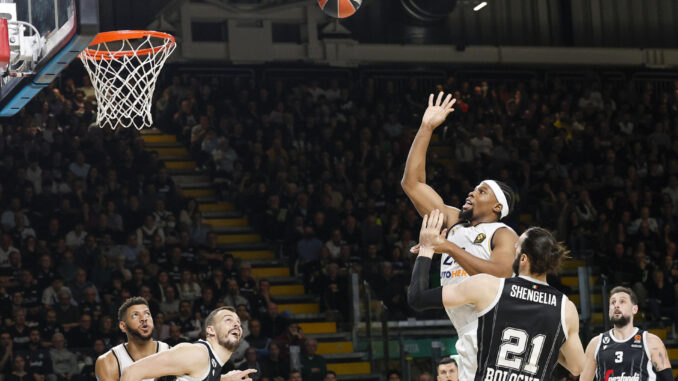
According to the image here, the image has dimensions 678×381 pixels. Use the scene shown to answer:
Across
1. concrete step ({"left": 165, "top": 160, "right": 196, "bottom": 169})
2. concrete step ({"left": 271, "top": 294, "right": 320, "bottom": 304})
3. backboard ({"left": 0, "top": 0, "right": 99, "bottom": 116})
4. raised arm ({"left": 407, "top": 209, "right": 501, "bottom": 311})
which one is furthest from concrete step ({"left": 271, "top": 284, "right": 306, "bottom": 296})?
raised arm ({"left": 407, "top": 209, "right": 501, "bottom": 311})

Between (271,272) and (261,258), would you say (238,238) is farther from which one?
(271,272)

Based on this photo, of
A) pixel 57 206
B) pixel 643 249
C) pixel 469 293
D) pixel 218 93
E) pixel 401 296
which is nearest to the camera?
pixel 469 293

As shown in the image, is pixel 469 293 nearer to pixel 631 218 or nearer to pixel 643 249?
pixel 643 249

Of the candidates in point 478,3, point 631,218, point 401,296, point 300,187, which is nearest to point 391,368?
point 401,296

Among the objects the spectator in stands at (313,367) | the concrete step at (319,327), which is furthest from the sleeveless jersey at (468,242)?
the concrete step at (319,327)

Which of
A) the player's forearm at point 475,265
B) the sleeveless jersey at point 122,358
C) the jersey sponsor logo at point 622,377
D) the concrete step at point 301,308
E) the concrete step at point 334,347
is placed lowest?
the concrete step at point 334,347

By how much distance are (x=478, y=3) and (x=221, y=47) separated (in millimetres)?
5746

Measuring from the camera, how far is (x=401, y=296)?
45.8 feet

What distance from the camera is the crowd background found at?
13.5 m

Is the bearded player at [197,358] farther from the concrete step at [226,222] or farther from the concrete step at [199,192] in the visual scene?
the concrete step at [199,192]

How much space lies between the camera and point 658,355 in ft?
30.4

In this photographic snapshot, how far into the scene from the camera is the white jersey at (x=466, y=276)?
5578 millimetres

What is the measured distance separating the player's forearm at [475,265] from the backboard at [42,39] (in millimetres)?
2663

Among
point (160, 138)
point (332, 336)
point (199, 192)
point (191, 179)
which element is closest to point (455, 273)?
point (332, 336)
